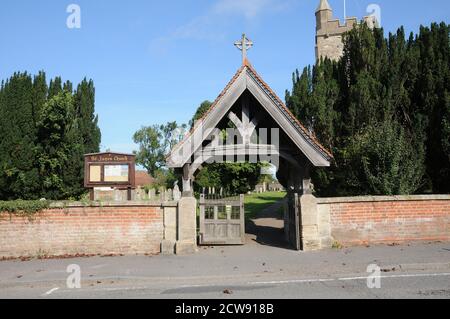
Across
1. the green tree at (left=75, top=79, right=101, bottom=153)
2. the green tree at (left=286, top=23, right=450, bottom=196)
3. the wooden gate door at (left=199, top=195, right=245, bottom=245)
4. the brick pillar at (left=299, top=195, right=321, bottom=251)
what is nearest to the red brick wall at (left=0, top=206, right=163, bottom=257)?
the wooden gate door at (left=199, top=195, right=245, bottom=245)

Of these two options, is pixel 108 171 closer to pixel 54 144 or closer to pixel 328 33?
pixel 54 144

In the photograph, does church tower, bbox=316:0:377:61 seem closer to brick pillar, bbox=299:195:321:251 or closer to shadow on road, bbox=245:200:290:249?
shadow on road, bbox=245:200:290:249

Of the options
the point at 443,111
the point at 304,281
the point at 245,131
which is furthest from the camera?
the point at 443,111

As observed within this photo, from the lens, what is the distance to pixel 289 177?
529 inches

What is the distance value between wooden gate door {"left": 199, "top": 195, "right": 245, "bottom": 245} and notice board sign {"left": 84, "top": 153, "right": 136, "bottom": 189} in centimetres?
246

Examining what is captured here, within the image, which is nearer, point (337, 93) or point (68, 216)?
point (68, 216)

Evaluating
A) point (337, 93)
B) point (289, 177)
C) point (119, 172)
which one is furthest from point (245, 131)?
point (337, 93)

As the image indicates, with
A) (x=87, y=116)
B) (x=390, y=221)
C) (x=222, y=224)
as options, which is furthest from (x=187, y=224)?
(x=87, y=116)

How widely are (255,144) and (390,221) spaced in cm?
453

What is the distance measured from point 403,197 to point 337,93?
569 centimetres

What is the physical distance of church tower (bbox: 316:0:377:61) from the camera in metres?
31.8

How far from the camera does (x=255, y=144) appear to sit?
1109cm

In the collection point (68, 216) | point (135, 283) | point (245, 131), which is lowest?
point (135, 283)
